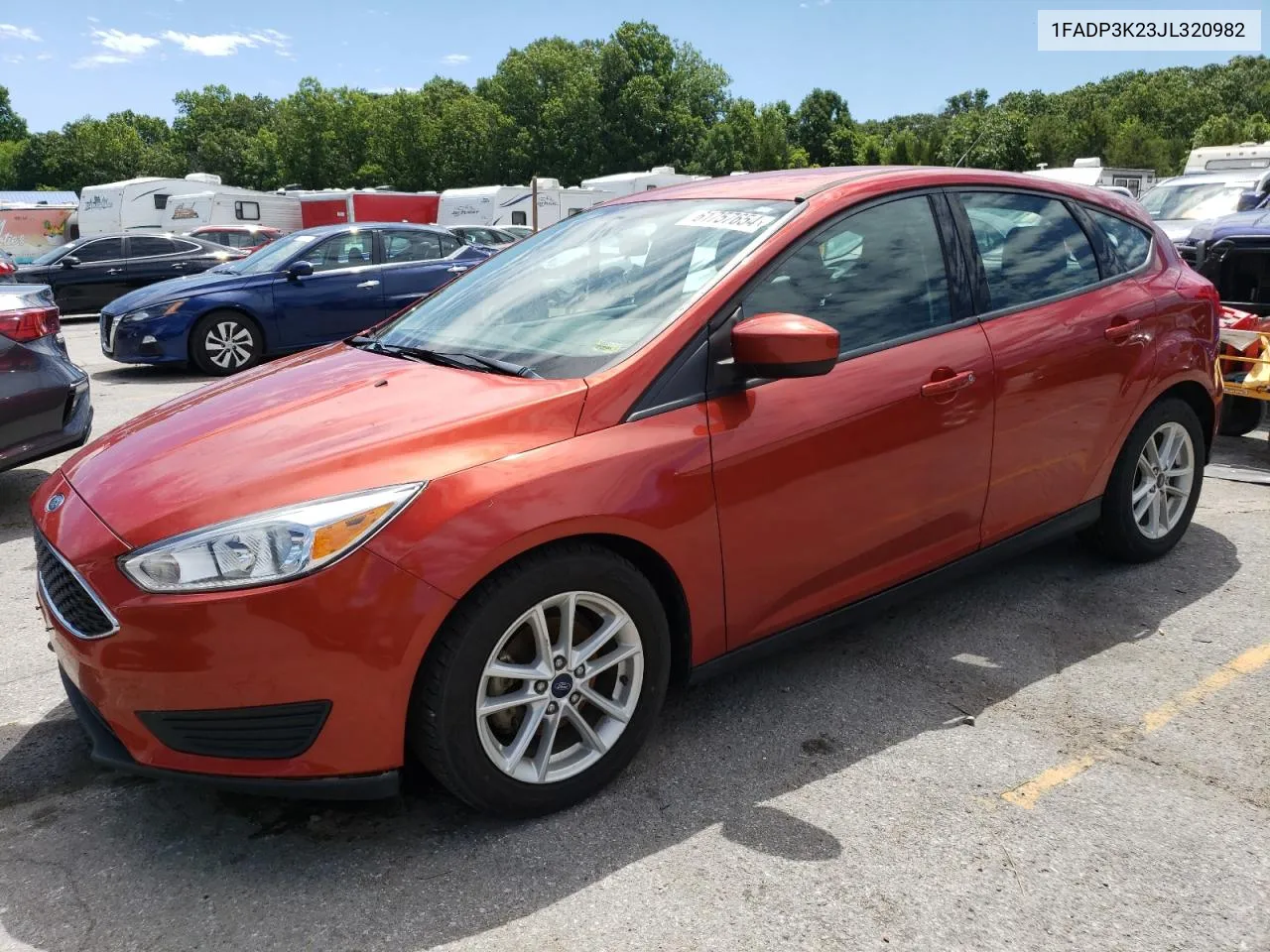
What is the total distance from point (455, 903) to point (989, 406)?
221cm

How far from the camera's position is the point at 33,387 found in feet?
16.5

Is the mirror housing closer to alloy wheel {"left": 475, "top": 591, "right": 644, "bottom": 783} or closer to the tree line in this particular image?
alloy wheel {"left": 475, "top": 591, "right": 644, "bottom": 783}

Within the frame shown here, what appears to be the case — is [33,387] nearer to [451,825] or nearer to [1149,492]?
[451,825]

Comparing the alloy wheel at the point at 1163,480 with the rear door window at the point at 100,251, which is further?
the rear door window at the point at 100,251

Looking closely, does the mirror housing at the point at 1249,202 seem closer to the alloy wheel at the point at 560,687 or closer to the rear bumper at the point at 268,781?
the alloy wheel at the point at 560,687

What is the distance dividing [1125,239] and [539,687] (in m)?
3.08

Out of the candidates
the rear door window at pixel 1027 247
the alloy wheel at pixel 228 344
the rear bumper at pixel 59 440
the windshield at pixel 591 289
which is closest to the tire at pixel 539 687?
the windshield at pixel 591 289

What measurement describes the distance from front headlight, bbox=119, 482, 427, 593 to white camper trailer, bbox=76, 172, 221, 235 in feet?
106

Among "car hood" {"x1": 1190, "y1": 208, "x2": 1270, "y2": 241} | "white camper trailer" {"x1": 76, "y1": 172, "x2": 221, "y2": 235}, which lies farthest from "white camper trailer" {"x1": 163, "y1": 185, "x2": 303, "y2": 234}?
"car hood" {"x1": 1190, "y1": 208, "x2": 1270, "y2": 241}

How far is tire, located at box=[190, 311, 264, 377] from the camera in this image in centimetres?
1005

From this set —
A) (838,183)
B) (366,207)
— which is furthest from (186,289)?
(366,207)

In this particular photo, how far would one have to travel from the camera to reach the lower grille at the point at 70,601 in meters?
2.27

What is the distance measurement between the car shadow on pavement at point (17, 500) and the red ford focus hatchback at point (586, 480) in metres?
2.57

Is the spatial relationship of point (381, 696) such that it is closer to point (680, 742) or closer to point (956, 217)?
point (680, 742)
